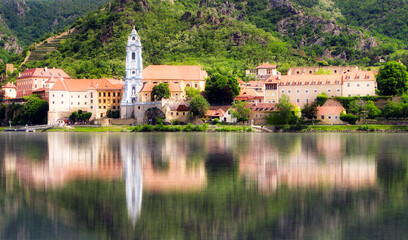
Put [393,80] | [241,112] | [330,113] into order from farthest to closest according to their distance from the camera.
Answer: [393,80], [241,112], [330,113]

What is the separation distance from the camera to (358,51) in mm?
138125

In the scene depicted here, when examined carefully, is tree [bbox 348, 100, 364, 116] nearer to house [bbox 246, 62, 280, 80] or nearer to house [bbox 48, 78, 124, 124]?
house [bbox 246, 62, 280, 80]

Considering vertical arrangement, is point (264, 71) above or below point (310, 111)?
above

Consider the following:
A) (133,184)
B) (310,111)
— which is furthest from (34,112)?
(133,184)

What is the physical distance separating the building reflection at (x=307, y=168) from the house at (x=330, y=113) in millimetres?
32914

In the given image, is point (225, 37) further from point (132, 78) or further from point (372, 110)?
point (372, 110)

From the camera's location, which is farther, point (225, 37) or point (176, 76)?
point (225, 37)

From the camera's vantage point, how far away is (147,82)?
9362 cm

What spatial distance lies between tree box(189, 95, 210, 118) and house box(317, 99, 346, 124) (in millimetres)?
15541

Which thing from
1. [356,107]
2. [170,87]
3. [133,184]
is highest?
[170,87]

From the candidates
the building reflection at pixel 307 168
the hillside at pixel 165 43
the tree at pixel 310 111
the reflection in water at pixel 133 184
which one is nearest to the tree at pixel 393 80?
the tree at pixel 310 111

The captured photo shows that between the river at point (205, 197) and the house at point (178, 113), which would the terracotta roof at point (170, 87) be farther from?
the river at point (205, 197)

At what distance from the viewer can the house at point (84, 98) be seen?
9388 centimetres

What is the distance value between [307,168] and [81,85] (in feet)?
225
